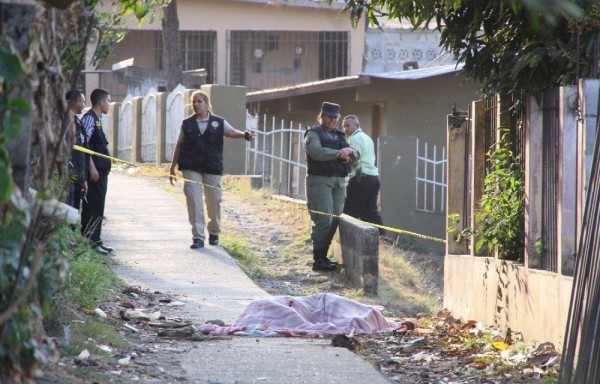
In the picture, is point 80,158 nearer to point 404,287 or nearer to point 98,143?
point 98,143

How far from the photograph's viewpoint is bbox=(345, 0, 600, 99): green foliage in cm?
659

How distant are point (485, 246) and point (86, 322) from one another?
11.2ft

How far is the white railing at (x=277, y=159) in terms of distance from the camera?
18875 millimetres

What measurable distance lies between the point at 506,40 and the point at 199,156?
454cm

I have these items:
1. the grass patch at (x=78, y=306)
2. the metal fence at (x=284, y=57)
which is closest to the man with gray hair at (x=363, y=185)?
the grass patch at (x=78, y=306)

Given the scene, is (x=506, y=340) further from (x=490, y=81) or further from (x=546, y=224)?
(x=490, y=81)

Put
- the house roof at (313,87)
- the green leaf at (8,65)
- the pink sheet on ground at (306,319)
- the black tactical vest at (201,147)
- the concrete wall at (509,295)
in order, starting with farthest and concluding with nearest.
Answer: the house roof at (313,87), the black tactical vest at (201,147), the pink sheet on ground at (306,319), the concrete wall at (509,295), the green leaf at (8,65)

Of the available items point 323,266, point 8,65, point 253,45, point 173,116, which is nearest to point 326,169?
point 323,266

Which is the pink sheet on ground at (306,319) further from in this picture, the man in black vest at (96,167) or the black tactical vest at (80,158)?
the man in black vest at (96,167)

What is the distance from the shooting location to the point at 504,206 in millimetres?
7688

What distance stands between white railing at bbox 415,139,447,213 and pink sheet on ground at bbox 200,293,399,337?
9.94m

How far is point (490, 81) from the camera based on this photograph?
7.71m

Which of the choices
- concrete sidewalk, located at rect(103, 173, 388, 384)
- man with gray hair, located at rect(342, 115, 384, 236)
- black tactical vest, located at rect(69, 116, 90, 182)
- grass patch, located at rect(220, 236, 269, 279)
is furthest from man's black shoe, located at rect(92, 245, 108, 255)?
man with gray hair, located at rect(342, 115, 384, 236)

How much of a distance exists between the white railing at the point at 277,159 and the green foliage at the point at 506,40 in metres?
10.2
